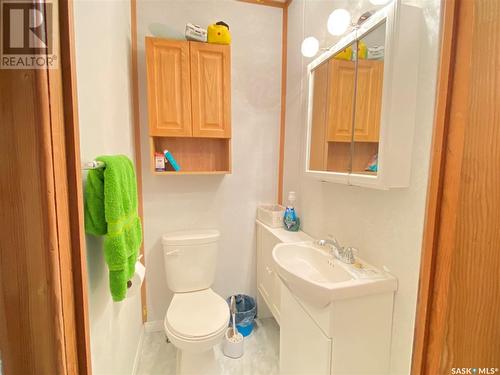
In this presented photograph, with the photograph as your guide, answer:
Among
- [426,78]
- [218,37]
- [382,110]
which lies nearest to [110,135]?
[218,37]

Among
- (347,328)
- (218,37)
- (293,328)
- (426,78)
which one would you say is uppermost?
(218,37)

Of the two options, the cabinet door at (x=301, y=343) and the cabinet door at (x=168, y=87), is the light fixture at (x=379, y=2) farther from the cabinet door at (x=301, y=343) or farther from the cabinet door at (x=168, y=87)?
the cabinet door at (x=301, y=343)

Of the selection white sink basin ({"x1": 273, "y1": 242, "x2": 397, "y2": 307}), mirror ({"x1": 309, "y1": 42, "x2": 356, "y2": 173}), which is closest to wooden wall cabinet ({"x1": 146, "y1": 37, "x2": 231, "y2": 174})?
mirror ({"x1": 309, "y1": 42, "x2": 356, "y2": 173})

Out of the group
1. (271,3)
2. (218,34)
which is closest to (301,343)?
(218,34)

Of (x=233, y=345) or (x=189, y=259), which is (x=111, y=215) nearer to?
(x=189, y=259)

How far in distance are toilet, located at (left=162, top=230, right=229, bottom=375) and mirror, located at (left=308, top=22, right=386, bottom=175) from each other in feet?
3.33

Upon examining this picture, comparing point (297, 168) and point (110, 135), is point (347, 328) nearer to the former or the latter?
point (297, 168)

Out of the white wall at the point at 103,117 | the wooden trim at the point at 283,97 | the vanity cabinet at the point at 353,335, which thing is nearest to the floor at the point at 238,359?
the white wall at the point at 103,117

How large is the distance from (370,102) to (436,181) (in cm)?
58

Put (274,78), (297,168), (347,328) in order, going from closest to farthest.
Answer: (347,328) < (297,168) < (274,78)

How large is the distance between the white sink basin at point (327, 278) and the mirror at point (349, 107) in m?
0.45

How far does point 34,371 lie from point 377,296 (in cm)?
110

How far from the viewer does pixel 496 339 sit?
1.91 ft

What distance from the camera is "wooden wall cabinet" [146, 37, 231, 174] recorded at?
157 cm
